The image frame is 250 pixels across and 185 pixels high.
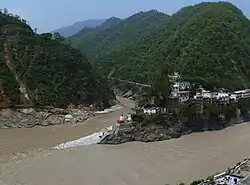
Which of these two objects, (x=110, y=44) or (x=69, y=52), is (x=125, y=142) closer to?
(x=69, y=52)

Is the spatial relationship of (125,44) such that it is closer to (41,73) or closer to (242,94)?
(41,73)

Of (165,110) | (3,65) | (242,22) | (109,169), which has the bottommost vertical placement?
(109,169)

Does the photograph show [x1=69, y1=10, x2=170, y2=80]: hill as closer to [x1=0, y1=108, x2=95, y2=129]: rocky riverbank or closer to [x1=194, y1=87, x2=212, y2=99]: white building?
[x1=0, y1=108, x2=95, y2=129]: rocky riverbank

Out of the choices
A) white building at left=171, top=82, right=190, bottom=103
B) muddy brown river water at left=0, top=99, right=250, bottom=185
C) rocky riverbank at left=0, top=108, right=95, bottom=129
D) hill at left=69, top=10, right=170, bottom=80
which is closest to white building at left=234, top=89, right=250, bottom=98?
muddy brown river water at left=0, top=99, right=250, bottom=185

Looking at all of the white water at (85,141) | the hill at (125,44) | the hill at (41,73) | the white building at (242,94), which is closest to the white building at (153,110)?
the white water at (85,141)

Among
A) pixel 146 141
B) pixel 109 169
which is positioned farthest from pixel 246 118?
pixel 109 169

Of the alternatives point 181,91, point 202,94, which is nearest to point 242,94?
point 202,94

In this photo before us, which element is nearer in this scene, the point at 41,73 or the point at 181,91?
the point at 181,91

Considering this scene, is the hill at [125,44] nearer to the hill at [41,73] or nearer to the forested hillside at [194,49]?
the forested hillside at [194,49]
